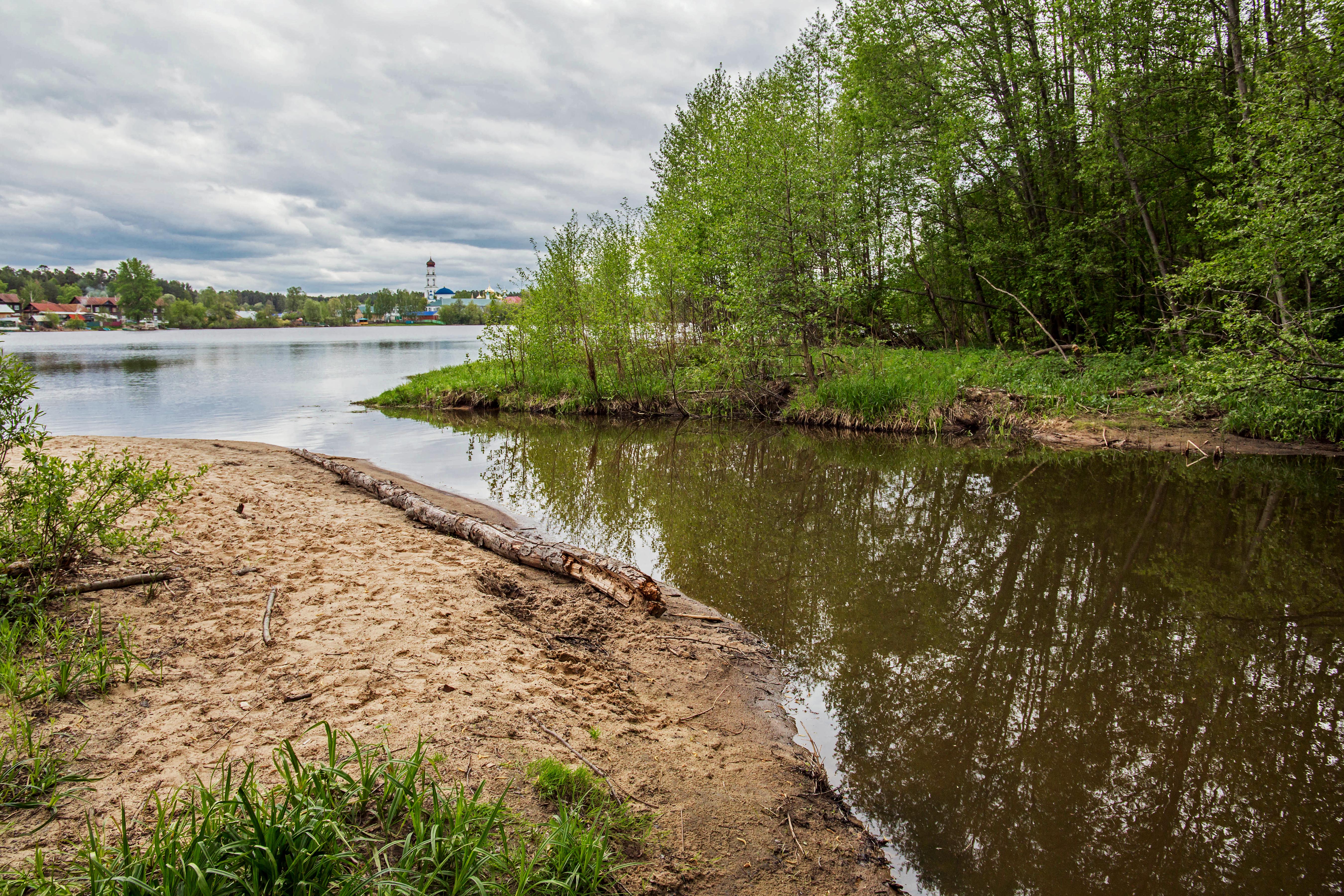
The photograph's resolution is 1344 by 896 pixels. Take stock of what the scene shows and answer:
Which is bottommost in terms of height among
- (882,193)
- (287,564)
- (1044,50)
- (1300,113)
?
(287,564)

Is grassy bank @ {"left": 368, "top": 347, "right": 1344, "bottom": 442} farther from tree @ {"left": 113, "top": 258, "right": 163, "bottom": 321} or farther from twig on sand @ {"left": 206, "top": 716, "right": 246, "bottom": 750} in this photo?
tree @ {"left": 113, "top": 258, "right": 163, "bottom": 321}

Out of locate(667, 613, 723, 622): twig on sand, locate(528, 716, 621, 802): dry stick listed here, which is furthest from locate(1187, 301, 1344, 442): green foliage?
locate(528, 716, 621, 802): dry stick

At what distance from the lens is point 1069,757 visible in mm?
3900

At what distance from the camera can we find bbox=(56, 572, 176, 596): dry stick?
464 cm

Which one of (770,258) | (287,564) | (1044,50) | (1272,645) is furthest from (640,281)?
(1272,645)

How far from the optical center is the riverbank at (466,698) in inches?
115

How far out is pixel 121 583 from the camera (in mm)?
4863

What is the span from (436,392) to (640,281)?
1004 cm

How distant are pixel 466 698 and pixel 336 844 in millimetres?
1328

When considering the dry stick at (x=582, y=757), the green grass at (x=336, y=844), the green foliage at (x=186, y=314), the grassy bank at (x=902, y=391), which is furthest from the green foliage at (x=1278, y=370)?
the green foliage at (x=186, y=314)

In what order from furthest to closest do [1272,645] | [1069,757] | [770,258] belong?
[770,258] → [1272,645] → [1069,757]

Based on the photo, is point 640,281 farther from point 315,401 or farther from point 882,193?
point 315,401

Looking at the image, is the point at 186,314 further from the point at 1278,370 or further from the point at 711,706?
the point at 1278,370

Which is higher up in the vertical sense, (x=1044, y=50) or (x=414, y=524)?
(x=1044, y=50)
